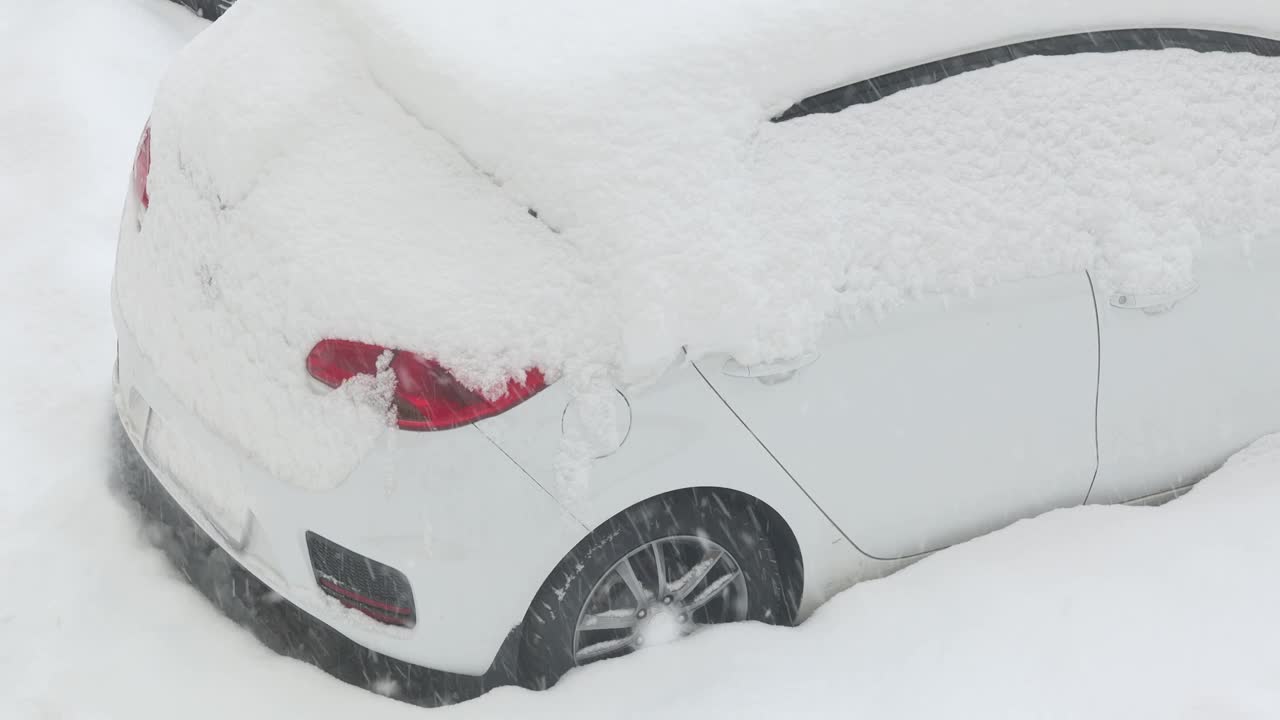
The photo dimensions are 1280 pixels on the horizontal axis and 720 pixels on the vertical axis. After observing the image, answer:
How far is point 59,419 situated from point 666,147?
2.07 metres

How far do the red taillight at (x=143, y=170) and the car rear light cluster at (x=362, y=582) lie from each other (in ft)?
3.08

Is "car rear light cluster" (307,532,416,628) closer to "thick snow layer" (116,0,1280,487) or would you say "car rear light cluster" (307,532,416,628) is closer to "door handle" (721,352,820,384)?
"thick snow layer" (116,0,1280,487)

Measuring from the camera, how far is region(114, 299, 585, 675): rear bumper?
204 cm

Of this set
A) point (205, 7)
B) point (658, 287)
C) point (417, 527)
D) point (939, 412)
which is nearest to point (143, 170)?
point (417, 527)

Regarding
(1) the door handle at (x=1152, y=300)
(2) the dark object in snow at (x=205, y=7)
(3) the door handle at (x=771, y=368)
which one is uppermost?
(1) the door handle at (x=1152, y=300)

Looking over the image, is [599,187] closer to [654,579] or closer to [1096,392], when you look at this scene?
[654,579]

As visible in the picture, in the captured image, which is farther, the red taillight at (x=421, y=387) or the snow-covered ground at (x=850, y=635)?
the snow-covered ground at (x=850, y=635)

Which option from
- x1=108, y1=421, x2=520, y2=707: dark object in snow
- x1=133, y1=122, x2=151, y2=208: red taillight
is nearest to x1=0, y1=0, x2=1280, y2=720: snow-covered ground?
x1=108, y1=421, x2=520, y2=707: dark object in snow

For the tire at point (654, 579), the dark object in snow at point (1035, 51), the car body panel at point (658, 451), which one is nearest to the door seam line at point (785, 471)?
the car body panel at point (658, 451)

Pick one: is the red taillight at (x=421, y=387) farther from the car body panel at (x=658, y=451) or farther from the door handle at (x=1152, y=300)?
the door handle at (x=1152, y=300)

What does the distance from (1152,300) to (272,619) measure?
87.6 inches

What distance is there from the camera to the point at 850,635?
246 centimetres

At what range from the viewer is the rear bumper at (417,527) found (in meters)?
2.04

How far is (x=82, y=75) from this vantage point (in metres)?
4.86
